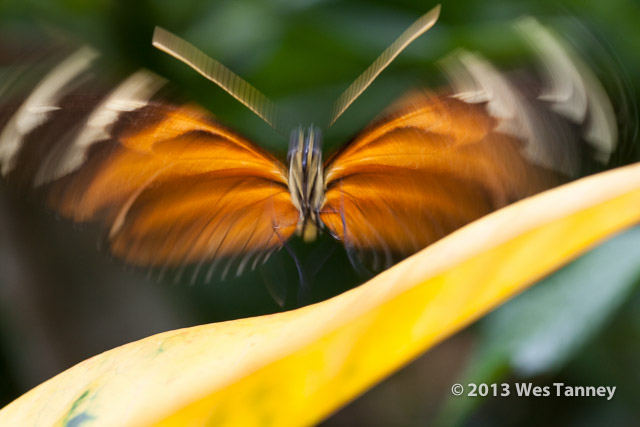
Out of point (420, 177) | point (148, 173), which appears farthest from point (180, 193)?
point (420, 177)

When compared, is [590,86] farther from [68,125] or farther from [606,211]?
[68,125]

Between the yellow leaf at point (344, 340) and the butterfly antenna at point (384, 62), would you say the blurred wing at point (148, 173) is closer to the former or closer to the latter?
the butterfly antenna at point (384, 62)

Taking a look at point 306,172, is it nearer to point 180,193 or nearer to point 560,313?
point 180,193

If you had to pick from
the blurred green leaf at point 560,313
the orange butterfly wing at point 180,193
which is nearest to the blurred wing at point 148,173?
the orange butterfly wing at point 180,193

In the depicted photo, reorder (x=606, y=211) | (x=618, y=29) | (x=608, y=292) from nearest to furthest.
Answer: (x=606, y=211), (x=608, y=292), (x=618, y=29)

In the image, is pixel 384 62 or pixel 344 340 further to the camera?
pixel 384 62

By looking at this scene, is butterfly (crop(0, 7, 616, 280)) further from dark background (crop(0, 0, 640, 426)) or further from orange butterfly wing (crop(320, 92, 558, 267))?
dark background (crop(0, 0, 640, 426))

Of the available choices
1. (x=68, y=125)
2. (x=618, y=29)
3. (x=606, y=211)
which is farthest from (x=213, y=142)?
(x=618, y=29)
